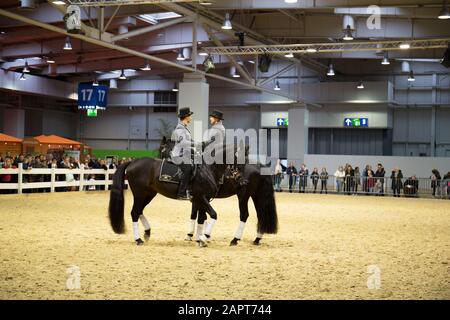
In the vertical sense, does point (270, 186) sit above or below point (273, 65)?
below

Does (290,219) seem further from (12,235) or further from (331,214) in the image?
(12,235)

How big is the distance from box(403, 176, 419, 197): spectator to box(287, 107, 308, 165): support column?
8.27 meters

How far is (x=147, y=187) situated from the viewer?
9.83m

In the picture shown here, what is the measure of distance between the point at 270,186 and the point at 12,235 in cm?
460

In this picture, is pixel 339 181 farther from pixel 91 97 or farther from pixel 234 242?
pixel 234 242

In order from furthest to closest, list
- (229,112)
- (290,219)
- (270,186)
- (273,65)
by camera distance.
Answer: (229,112)
(273,65)
(290,219)
(270,186)

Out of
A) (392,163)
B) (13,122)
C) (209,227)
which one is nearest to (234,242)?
(209,227)

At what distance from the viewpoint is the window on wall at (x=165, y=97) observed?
41.4 meters

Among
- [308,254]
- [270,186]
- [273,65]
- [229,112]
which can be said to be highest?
[273,65]

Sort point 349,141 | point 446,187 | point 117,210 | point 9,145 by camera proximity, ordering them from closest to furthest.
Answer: point 117,210 → point 446,187 → point 9,145 → point 349,141

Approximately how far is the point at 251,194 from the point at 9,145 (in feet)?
64.2
